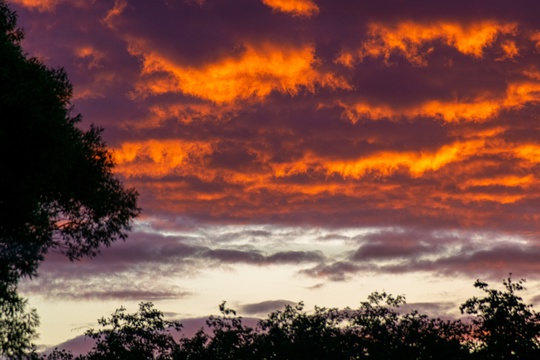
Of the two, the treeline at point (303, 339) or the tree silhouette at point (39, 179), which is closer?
the tree silhouette at point (39, 179)

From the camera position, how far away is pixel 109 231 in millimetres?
34844

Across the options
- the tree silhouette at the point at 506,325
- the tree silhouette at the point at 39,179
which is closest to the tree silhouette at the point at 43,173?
the tree silhouette at the point at 39,179

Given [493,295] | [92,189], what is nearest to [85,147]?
[92,189]

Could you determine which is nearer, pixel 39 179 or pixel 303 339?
pixel 39 179

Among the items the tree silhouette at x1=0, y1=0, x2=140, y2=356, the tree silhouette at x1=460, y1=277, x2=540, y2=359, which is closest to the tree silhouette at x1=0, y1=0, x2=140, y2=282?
the tree silhouette at x1=0, y1=0, x2=140, y2=356

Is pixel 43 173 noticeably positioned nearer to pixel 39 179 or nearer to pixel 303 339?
pixel 39 179

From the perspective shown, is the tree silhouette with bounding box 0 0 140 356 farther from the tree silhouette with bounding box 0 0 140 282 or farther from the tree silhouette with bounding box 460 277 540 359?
the tree silhouette with bounding box 460 277 540 359

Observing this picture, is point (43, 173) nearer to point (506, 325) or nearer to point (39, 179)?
point (39, 179)

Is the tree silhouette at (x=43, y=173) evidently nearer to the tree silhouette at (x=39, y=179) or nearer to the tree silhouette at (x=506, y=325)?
the tree silhouette at (x=39, y=179)

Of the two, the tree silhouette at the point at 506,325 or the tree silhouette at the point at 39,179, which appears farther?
the tree silhouette at the point at 506,325

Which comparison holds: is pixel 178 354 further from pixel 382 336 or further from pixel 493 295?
pixel 493 295

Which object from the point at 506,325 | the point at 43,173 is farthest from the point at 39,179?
the point at 506,325

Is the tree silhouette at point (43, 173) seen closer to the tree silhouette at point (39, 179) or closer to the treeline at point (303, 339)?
the tree silhouette at point (39, 179)

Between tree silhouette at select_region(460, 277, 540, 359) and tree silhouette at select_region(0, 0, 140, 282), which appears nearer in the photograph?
tree silhouette at select_region(0, 0, 140, 282)
